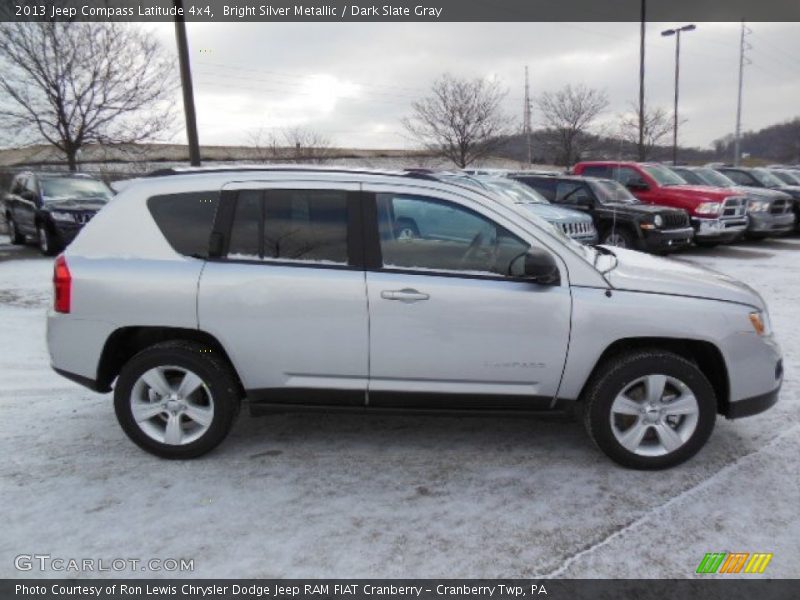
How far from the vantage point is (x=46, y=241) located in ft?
39.6

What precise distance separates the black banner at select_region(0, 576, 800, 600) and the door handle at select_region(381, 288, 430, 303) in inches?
57.6

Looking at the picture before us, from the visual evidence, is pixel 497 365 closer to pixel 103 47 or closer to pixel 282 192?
pixel 282 192

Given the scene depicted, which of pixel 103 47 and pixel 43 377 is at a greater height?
pixel 103 47

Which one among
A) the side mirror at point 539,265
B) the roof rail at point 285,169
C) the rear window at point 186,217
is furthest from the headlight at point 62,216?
the side mirror at point 539,265

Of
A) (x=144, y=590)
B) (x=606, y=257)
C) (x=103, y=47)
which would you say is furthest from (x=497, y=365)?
(x=103, y=47)

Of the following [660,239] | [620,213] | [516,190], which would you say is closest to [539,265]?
[516,190]

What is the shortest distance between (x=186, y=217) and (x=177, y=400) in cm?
112

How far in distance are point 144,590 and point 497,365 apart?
6.84 feet

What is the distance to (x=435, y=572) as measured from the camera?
8.83ft

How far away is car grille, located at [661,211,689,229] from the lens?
1144cm

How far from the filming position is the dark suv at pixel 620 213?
1127 cm

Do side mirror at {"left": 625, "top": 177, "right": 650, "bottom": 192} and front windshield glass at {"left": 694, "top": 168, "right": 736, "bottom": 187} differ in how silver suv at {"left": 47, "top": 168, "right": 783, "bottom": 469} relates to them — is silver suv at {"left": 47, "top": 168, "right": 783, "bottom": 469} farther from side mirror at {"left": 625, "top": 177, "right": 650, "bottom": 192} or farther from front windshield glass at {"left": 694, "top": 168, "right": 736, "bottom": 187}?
front windshield glass at {"left": 694, "top": 168, "right": 736, "bottom": 187}

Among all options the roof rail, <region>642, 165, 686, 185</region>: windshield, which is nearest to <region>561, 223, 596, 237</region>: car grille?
<region>642, 165, 686, 185</region>: windshield

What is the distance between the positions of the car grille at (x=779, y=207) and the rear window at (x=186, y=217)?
1475cm
